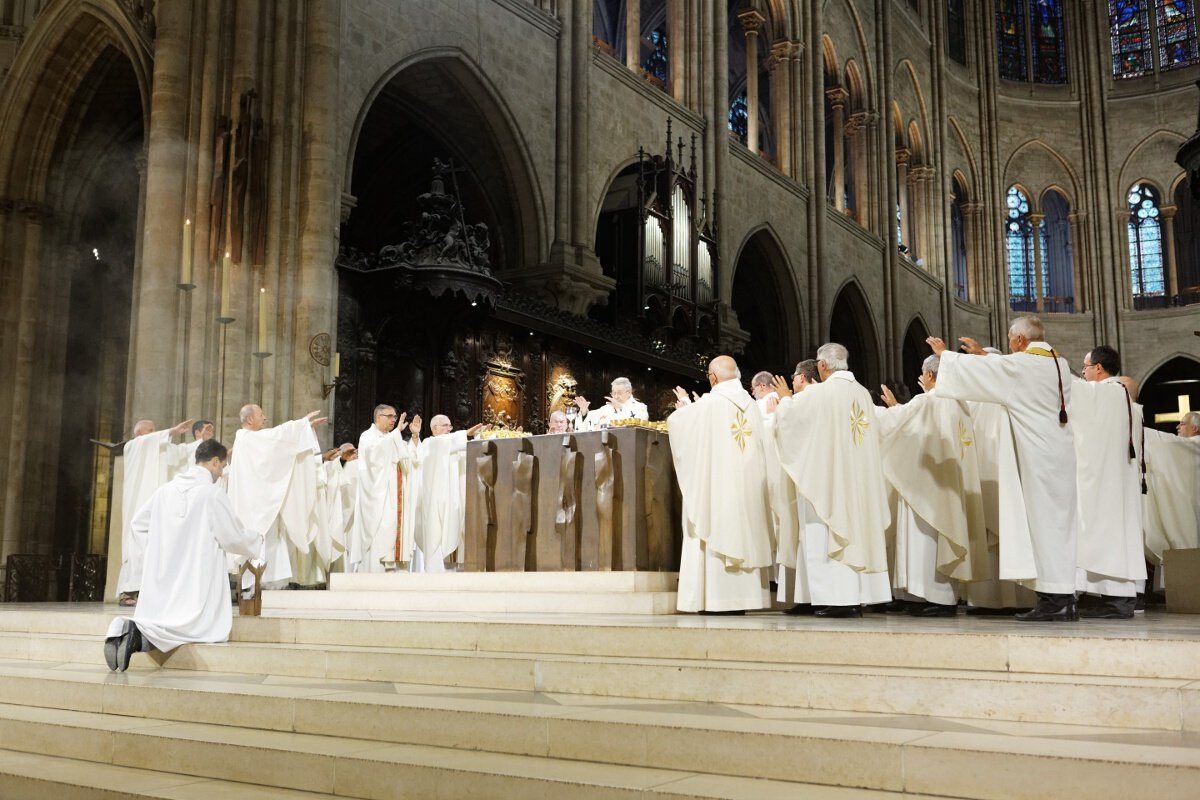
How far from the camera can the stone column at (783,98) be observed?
2438 cm

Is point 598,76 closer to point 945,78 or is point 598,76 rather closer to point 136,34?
point 136,34

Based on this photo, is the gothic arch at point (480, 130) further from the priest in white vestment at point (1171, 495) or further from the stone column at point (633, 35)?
the priest in white vestment at point (1171, 495)

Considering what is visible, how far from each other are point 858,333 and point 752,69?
7.22 metres

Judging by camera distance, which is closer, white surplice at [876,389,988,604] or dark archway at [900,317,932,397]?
white surplice at [876,389,988,604]

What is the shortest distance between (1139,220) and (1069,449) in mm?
30020

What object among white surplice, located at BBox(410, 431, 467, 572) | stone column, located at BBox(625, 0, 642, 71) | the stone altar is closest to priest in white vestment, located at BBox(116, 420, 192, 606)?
white surplice, located at BBox(410, 431, 467, 572)

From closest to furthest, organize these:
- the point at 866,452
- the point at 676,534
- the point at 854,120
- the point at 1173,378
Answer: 1. the point at 866,452
2. the point at 676,534
3. the point at 854,120
4. the point at 1173,378

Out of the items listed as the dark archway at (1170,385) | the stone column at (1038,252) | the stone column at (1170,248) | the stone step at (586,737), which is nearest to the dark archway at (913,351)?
the stone column at (1038,252)

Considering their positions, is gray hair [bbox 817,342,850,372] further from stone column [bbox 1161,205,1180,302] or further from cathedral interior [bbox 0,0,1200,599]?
stone column [bbox 1161,205,1180,302]

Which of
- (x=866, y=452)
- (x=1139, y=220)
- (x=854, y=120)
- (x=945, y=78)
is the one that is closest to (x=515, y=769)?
(x=866, y=452)

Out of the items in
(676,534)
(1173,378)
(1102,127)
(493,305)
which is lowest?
(676,534)

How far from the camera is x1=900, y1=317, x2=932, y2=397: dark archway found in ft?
98.9

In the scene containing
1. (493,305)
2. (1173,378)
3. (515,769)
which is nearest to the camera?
(515,769)

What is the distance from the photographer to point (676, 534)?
821 centimetres
